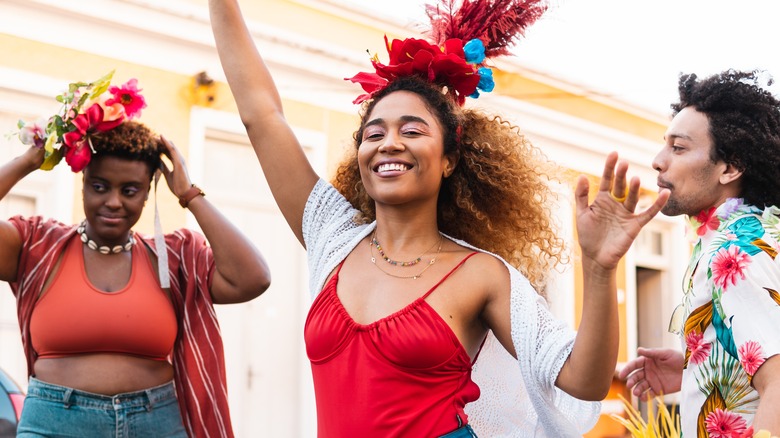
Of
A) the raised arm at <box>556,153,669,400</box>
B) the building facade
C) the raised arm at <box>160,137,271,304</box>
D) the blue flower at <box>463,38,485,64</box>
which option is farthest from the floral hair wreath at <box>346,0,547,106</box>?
the building facade

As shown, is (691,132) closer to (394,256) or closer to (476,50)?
(476,50)

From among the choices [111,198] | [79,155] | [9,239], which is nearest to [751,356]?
[111,198]

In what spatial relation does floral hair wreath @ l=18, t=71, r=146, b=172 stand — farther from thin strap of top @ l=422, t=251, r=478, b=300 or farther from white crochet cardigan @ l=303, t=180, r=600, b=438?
thin strap of top @ l=422, t=251, r=478, b=300

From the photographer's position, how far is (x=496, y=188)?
9.63 feet

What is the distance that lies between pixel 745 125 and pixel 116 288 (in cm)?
235

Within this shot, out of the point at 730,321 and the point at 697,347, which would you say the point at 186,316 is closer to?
the point at 697,347

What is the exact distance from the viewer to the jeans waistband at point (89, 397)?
11.0 feet

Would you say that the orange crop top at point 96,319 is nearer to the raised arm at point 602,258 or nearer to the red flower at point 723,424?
the raised arm at point 602,258

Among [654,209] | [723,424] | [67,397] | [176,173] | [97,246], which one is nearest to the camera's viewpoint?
[654,209]

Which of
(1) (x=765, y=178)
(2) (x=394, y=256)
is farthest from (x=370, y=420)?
(1) (x=765, y=178)

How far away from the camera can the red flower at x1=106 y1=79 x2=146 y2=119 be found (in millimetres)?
3865

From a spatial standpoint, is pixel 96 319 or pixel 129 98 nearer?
pixel 96 319

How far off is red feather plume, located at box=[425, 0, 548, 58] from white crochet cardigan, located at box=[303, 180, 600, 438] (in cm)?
67

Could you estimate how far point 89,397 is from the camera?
132 inches
